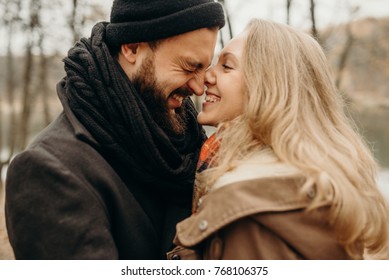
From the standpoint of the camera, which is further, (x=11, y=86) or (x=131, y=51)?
(x=11, y=86)

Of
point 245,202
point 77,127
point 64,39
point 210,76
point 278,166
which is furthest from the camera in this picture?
point 64,39

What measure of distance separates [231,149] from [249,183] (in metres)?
0.36

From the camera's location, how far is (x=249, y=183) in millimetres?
1816

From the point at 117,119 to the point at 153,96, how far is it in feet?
1.17

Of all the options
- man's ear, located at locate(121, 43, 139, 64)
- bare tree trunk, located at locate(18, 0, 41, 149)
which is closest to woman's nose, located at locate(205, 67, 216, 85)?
man's ear, located at locate(121, 43, 139, 64)

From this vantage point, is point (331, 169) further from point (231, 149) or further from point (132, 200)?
point (132, 200)

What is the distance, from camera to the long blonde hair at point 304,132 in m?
1.84

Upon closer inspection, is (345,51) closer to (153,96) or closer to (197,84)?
(197,84)

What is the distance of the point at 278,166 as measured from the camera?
1896 mm

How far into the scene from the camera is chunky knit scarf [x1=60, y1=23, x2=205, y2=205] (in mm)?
2088

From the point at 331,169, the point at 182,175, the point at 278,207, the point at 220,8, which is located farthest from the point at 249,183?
the point at 220,8

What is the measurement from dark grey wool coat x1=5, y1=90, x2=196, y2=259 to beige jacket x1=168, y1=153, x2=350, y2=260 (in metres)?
0.36

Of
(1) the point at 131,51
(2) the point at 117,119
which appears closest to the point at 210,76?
(1) the point at 131,51
